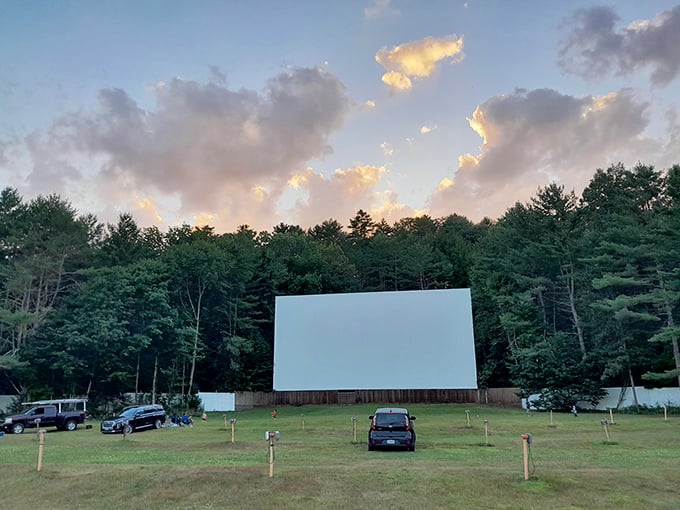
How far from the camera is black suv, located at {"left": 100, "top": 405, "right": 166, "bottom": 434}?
23.3 metres

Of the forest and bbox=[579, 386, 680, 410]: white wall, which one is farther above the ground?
the forest

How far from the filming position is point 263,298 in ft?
162

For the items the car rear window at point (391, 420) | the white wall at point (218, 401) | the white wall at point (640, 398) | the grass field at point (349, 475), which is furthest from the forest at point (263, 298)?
the car rear window at point (391, 420)

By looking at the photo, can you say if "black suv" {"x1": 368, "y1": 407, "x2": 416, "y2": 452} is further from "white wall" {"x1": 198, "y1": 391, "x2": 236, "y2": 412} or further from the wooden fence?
"white wall" {"x1": 198, "y1": 391, "x2": 236, "y2": 412}

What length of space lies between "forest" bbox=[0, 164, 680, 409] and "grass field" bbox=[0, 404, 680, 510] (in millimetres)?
16301

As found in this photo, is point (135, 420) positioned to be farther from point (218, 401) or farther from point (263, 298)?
point (263, 298)

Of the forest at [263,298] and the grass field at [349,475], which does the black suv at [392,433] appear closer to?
the grass field at [349,475]

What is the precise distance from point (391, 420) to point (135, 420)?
46.6ft

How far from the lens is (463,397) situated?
40188 mm

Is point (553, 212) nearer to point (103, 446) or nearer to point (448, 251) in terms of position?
point (448, 251)

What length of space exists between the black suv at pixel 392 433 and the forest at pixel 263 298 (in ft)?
60.3

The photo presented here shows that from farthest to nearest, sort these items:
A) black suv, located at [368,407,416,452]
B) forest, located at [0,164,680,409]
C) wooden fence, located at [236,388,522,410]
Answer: wooden fence, located at [236,388,522,410], forest, located at [0,164,680,409], black suv, located at [368,407,416,452]

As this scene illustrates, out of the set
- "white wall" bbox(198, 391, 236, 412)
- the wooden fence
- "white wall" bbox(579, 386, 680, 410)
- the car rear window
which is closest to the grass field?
the car rear window

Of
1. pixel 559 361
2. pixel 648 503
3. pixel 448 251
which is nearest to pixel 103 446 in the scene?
pixel 648 503
